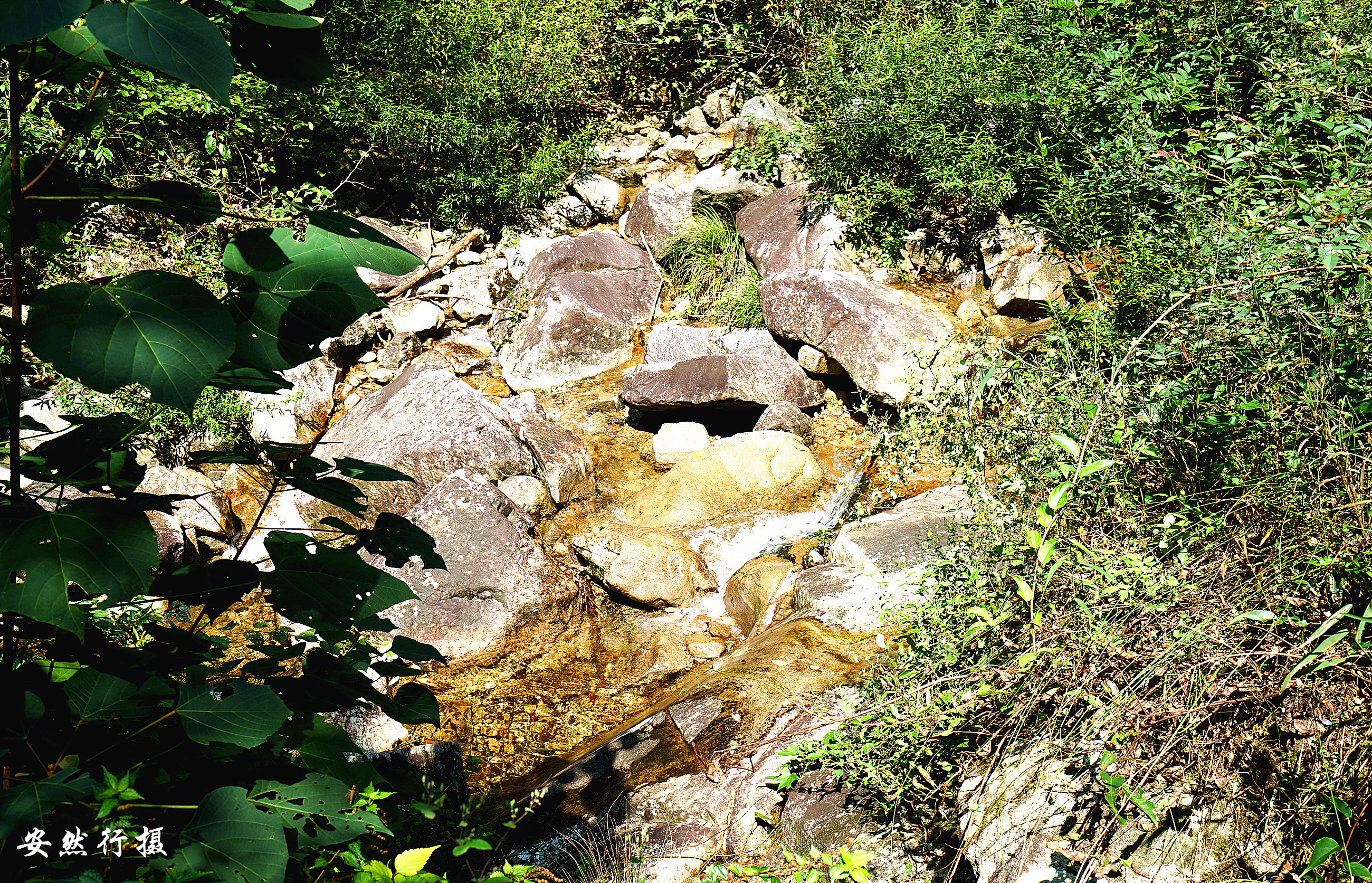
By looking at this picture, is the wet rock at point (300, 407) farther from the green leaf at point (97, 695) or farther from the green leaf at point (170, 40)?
the green leaf at point (170, 40)

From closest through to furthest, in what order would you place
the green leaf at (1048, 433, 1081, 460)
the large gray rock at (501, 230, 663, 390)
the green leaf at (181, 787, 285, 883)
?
1. the green leaf at (181, 787, 285, 883)
2. the green leaf at (1048, 433, 1081, 460)
3. the large gray rock at (501, 230, 663, 390)


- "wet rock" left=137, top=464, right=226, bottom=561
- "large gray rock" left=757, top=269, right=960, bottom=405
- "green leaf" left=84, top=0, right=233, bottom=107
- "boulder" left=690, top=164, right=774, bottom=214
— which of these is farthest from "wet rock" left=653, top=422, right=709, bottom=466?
"green leaf" left=84, top=0, right=233, bottom=107

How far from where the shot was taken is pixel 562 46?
31.8 ft

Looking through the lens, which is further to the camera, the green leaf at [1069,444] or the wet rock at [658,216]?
the wet rock at [658,216]

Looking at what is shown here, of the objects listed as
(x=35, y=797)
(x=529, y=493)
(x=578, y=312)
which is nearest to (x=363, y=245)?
(x=35, y=797)

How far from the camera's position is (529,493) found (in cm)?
595

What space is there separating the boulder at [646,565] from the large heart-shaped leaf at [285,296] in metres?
4.09

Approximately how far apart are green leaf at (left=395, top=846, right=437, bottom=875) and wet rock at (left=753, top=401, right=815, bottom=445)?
503cm

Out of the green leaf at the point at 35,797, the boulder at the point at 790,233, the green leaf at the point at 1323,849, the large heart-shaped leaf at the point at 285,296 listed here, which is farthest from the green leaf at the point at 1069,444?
the boulder at the point at 790,233

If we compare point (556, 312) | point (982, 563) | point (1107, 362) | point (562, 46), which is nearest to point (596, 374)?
point (556, 312)

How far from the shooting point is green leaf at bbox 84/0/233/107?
31.0 inches

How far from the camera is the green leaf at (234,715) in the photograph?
1.05 metres

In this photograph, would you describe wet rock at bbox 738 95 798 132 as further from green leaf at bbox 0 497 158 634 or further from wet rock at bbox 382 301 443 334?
green leaf at bbox 0 497 158 634

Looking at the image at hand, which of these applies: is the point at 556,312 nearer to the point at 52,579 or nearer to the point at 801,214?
the point at 801,214
